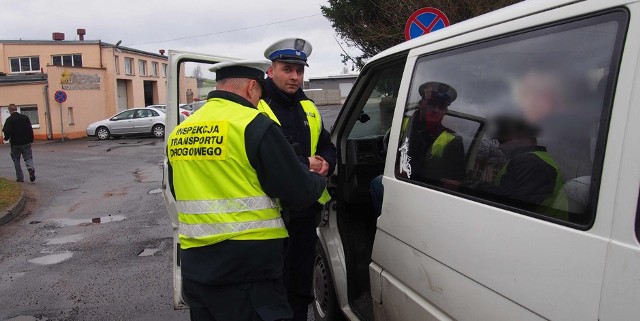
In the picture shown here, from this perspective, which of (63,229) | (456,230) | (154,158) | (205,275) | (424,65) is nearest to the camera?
(456,230)

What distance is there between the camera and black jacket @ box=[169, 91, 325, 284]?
2.08 metres

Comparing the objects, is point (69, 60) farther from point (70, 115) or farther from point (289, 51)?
point (289, 51)

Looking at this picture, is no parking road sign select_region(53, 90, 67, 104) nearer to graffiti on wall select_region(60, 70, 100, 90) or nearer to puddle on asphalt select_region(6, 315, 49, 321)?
graffiti on wall select_region(60, 70, 100, 90)

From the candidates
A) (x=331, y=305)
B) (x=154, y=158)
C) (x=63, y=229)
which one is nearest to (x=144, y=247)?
(x=63, y=229)

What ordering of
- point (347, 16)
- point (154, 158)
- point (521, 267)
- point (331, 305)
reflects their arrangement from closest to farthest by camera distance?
1. point (521, 267)
2. point (331, 305)
3. point (347, 16)
4. point (154, 158)

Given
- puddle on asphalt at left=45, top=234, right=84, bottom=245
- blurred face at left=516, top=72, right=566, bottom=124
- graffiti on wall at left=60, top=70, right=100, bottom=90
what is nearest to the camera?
blurred face at left=516, top=72, right=566, bottom=124

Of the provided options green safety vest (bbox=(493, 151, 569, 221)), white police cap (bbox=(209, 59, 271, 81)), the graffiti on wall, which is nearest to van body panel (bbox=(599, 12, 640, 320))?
green safety vest (bbox=(493, 151, 569, 221))

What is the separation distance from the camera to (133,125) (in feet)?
81.4

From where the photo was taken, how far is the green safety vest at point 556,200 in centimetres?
152

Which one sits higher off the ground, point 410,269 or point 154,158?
point 410,269

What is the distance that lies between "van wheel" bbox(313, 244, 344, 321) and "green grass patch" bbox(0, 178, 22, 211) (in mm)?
7030

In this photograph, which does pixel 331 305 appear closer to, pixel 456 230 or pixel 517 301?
pixel 456 230

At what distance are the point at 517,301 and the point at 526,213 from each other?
283mm

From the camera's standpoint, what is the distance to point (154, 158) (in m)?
16.6
